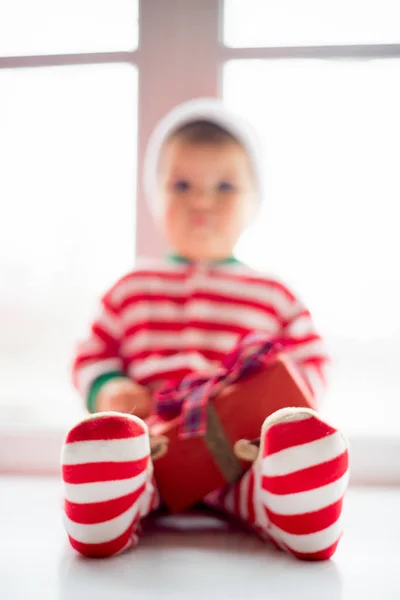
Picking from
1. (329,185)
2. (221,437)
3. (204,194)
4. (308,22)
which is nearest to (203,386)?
(221,437)

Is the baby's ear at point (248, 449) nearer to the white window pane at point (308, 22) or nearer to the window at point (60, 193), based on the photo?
the window at point (60, 193)

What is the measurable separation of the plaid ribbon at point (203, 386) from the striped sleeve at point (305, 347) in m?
0.07

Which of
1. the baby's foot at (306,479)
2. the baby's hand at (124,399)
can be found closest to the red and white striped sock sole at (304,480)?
the baby's foot at (306,479)

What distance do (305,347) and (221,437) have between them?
0.65ft

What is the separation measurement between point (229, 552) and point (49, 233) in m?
0.71

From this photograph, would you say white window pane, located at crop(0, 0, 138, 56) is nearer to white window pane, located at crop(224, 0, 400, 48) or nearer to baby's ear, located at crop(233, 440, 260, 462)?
white window pane, located at crop(224, 0, 400, 48)

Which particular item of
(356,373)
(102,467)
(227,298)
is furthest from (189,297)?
(356,373)

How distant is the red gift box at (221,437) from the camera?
2.33 ft

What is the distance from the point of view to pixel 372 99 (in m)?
1.09

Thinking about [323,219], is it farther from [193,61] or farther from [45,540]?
[45,540]

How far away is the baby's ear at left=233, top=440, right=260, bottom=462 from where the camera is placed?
2.28ft

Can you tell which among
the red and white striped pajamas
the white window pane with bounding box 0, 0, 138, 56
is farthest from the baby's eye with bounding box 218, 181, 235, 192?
the white window pane with bounding box 0, 0, 138, 56

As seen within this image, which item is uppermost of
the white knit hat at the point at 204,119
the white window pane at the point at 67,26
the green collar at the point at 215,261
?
the white window pane at the point at 67,26

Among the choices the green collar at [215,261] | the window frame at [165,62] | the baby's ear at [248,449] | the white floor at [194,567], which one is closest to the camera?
the white floor at [194,567]
